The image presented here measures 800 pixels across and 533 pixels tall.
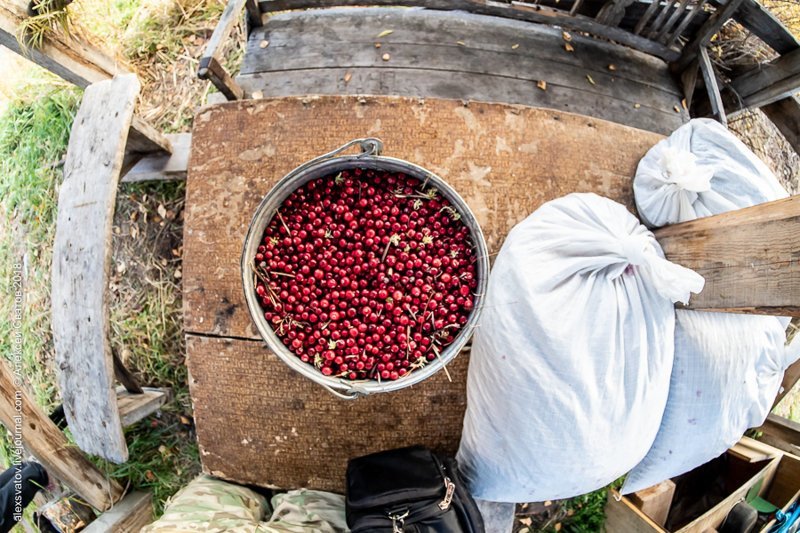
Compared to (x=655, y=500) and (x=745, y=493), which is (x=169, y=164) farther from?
(x=745, y=493)

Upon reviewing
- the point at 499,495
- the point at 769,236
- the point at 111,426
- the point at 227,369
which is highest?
the point at 769,236

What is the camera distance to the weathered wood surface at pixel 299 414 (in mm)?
1702

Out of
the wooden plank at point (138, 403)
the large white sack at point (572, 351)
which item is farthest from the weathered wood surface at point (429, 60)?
the wooden plank at point (138, 403)

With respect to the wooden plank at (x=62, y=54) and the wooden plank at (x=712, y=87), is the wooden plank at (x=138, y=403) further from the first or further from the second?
the wooden plank at (x=712, y=87)

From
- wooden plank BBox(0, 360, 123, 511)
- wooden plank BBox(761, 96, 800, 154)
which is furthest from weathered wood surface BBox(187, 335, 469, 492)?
wooden plank BBox(761, 96, 800, 154)

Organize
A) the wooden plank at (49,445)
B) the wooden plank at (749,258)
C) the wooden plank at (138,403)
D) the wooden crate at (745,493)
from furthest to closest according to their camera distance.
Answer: the wooden crate at (745,493)
the wooden plank at (138,403)
the wooden plank at (49,445)
the wooden plank at (749,258)

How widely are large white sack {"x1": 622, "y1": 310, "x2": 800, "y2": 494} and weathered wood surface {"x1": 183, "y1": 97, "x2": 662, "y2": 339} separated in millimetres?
692

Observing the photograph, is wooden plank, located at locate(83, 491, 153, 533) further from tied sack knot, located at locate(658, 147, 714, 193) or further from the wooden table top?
tied sack knot, located at locate(658, 147, 714, 193)

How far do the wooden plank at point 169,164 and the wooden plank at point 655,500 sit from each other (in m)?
2.52

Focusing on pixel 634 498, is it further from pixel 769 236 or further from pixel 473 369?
pixel 769 236

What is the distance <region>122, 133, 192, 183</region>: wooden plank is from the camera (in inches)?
83.7

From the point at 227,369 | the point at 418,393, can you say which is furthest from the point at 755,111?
the point at 227,369

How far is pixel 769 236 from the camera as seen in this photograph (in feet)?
3.63

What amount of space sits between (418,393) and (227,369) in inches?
27.9
